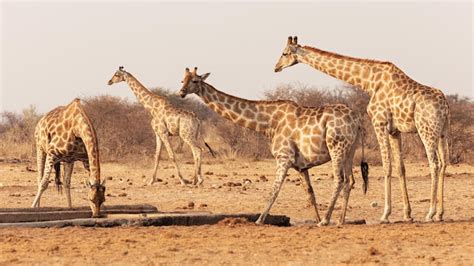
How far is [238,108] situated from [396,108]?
2258 millimetres

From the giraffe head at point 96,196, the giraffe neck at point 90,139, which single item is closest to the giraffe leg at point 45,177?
the giraffe neck at point 90,139

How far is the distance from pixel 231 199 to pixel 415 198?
3.59 m

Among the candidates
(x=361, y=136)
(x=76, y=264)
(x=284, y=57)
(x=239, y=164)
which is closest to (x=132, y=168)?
(x=239, y=164)

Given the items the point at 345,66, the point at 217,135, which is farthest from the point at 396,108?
the point at 217,135

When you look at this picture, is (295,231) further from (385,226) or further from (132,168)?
(132,168)

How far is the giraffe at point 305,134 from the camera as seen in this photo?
12328 millimetres

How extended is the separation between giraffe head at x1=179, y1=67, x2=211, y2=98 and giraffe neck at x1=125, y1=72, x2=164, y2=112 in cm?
852

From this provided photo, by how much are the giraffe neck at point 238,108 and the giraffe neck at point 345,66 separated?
4.86 ft

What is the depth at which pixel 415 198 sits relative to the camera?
707 inches

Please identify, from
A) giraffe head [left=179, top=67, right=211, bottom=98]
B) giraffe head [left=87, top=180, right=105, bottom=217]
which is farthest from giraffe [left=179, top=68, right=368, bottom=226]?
giraffe head [left=87, top=180, right=105, bottom=217]

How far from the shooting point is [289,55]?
14281 mm

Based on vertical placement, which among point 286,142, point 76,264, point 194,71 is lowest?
point 76,264

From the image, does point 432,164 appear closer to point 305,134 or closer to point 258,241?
point 305,134

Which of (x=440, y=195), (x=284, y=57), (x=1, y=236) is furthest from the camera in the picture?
(x=284, y=57)
